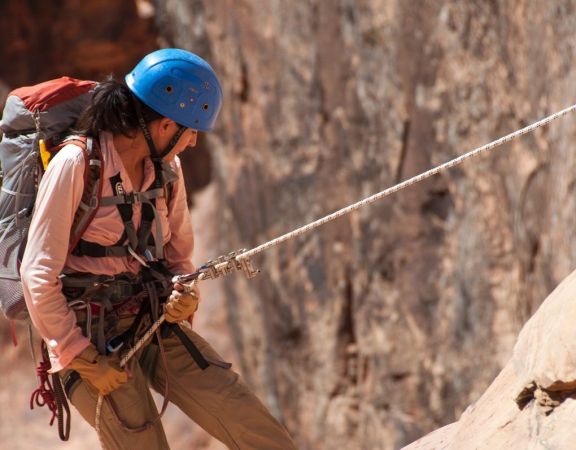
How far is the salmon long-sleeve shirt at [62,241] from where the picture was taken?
9.68 ft

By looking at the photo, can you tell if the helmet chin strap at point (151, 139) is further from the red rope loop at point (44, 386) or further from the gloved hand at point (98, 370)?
the red rope loop at point (44, 386)

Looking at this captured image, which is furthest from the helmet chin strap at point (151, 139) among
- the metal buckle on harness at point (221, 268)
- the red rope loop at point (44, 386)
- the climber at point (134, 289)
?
the red rope loop at point (44, 386)

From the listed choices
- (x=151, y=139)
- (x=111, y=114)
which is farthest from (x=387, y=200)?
(x=111, y=114)

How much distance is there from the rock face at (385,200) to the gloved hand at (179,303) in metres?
2.53

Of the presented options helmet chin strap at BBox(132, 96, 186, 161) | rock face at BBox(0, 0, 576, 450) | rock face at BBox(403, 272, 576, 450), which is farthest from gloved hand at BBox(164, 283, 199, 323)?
rock face at BBox(0, 0, 576, 450)

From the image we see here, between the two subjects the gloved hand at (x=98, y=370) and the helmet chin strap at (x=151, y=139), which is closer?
the gloved hand at (x=98, y=370)

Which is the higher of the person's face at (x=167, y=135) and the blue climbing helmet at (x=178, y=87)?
the blue climbing helmet at (x=178, y=87)

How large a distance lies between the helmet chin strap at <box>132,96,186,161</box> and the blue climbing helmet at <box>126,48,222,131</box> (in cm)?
2

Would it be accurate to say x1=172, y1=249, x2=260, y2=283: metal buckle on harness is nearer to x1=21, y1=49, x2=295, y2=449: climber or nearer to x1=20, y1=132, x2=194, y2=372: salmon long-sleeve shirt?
x1=21, y1=49, x2=295, y2=449: climber

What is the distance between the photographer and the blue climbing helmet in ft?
10.5

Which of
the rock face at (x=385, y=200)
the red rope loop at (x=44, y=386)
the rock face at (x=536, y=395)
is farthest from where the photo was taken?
the rock face at (x=385, y=200)

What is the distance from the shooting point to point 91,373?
3.06 m

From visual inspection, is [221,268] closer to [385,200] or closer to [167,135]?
[167,135]

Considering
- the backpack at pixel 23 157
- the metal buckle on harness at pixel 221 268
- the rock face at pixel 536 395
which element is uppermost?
the backpack at pixel 23 157
